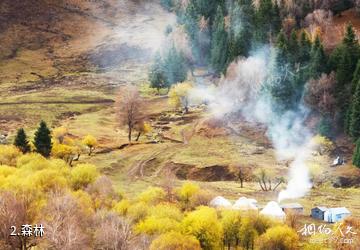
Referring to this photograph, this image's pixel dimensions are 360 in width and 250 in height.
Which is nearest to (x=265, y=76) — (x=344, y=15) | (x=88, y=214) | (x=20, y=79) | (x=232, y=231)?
(x=344, y=15)

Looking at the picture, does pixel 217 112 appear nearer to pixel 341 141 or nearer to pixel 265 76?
pixel 265 76

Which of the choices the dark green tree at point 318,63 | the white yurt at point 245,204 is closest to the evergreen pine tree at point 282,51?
the dark green tree at point 318,63

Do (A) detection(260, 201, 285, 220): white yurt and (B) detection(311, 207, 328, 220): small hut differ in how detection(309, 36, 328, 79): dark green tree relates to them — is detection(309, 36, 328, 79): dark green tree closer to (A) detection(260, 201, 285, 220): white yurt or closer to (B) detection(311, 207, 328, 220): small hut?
(B) detection(311, 207, 328, 220): small hut

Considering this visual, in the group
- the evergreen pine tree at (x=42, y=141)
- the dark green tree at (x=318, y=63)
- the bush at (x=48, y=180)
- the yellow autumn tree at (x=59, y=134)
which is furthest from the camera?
the dark green tree at (x=318, y=63)

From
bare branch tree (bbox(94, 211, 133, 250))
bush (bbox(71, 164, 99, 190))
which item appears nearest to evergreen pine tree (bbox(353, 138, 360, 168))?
bush (bbox(71, 164, 99, 190))

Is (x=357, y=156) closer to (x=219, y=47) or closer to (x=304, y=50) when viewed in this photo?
(x=304, y=50)

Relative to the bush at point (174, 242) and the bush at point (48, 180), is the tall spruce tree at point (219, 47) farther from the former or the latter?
the bush at point (174, 242)
